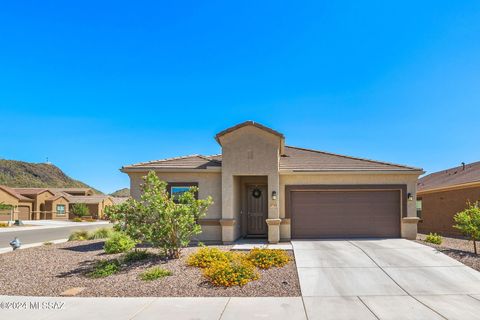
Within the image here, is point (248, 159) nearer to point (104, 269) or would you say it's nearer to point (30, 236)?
point (104, 269)

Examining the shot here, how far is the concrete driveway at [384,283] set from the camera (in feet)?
23.0

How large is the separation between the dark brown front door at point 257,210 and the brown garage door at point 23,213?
4346cm

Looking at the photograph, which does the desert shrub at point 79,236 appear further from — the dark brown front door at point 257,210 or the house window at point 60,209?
the house window at point 60,209

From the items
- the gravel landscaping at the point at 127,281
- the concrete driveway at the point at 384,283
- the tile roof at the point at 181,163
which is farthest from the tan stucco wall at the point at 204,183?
the concrete driveway at the point at 384,283

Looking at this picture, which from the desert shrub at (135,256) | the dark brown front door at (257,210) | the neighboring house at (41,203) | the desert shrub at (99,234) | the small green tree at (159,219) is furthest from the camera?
the neighboring house at (41,203)

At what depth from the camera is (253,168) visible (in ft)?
47.1

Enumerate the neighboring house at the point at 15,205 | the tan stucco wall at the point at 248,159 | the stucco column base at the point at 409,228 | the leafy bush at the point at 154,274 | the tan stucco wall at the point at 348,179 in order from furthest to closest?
the neighboring house at the point at 15,205 < the tan stucco wall at the point at 348,179 < the stucco column base at the point at 409,228 < the tan stucco wall at the point at 248,159 < the leafy bush at the point at 154,274

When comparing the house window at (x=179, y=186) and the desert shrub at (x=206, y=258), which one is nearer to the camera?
the desert shrub at (x=206, y=258)

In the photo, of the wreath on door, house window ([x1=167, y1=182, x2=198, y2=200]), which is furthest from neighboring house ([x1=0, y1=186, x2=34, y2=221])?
the wreath on door

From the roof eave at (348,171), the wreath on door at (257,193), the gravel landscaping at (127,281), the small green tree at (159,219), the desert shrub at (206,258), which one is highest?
the roof eave at (348,171)

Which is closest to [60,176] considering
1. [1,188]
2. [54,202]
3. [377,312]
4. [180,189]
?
[54,202]

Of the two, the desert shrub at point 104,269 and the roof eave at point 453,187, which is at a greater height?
the roof eave at point 453,187

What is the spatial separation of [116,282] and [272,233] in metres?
6.74

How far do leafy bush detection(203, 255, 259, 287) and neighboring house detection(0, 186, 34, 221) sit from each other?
4491cm
